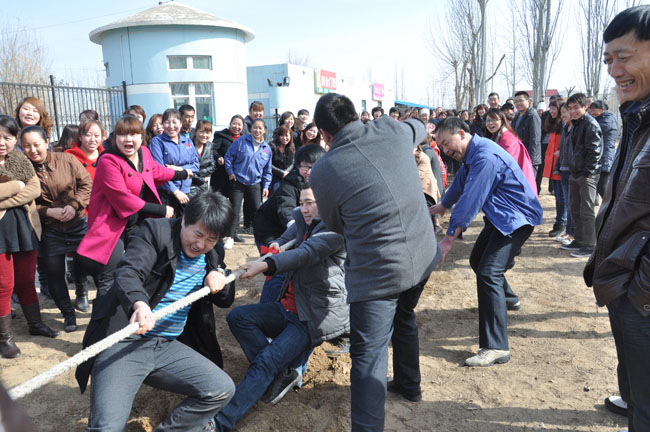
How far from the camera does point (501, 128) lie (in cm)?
507

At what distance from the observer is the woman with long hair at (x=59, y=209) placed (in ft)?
13.0

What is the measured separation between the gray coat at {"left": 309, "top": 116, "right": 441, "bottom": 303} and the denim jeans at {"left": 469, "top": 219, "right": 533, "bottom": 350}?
1.05 meters

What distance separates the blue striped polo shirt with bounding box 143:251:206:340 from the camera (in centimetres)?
269

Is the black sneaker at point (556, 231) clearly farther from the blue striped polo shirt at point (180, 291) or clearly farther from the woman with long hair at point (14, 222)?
the woman with long hair at point (14, 222)

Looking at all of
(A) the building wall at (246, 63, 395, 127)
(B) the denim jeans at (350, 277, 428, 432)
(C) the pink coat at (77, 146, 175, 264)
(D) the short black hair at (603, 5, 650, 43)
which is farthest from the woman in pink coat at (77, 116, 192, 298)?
(A) the building wall at (246, 63, 395, 127)

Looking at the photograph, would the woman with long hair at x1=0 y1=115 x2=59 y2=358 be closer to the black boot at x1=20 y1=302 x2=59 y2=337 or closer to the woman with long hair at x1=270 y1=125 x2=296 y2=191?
the black boot at x1=20 y1=302 x2=59 y2=337

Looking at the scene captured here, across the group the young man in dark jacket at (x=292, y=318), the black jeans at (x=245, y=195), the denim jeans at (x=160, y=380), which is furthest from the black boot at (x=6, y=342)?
the black jeans at (x=245, y=195)

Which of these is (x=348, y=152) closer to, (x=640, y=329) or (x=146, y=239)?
(x=146, y=239)

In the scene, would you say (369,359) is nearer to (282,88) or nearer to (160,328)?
(160,328)

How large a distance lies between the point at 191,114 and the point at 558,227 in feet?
17.6

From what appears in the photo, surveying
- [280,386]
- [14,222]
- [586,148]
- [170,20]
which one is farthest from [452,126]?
[170,20]

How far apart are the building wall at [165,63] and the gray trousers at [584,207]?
50.2 feet

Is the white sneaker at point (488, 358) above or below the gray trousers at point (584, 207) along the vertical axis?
below

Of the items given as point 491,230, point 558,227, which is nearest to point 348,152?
point 491,230
